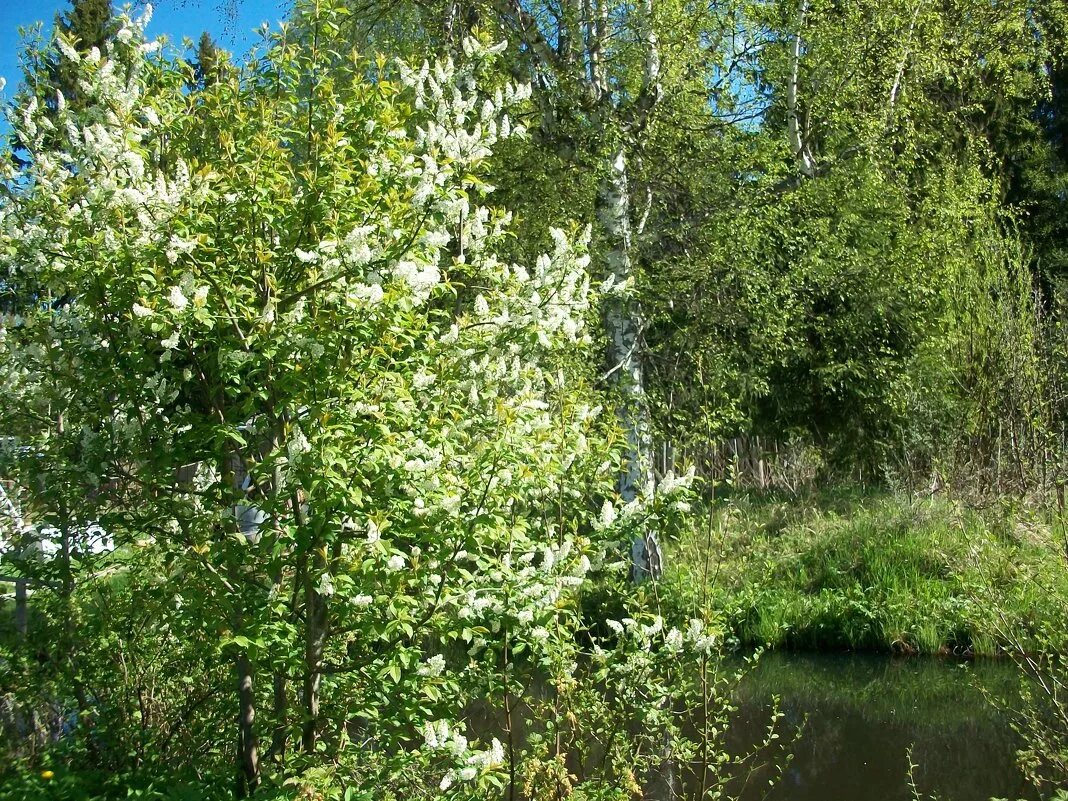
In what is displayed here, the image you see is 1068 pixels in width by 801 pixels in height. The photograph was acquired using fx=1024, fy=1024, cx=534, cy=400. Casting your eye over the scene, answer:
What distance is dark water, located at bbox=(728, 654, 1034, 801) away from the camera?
7.34 meters

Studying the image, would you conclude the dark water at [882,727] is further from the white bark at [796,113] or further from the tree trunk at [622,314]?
the white bark at [796,113]

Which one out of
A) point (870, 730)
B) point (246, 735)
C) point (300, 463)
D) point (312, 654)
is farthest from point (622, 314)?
point (300, 463)

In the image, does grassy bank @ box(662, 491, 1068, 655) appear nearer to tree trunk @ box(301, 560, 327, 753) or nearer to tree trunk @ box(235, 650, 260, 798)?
tree trunk @ box(235, 650, 260, 798)

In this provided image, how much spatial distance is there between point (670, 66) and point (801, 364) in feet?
23.7

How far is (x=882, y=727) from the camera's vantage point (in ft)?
28.5

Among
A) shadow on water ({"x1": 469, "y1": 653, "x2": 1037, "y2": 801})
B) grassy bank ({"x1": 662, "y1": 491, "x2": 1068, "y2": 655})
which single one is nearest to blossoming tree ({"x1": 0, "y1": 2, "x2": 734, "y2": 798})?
shadow on water ({"x1": 469, "y1": 653, "x2": 1037, "y2": 801})

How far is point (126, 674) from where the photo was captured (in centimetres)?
491

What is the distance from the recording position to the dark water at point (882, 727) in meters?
7.34

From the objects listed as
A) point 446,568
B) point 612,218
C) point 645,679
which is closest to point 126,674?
point 446,568

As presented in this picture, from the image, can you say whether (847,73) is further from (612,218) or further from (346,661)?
(346,661)

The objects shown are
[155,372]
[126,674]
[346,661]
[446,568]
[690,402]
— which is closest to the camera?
[446,568]

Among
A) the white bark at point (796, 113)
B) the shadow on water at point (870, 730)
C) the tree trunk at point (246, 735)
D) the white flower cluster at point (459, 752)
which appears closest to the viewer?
the white flower cluster at point (459, 752)

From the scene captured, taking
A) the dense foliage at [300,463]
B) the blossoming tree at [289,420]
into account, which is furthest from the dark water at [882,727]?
the blossoming tree at [289,420]

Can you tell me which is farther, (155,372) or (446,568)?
(155,372)
